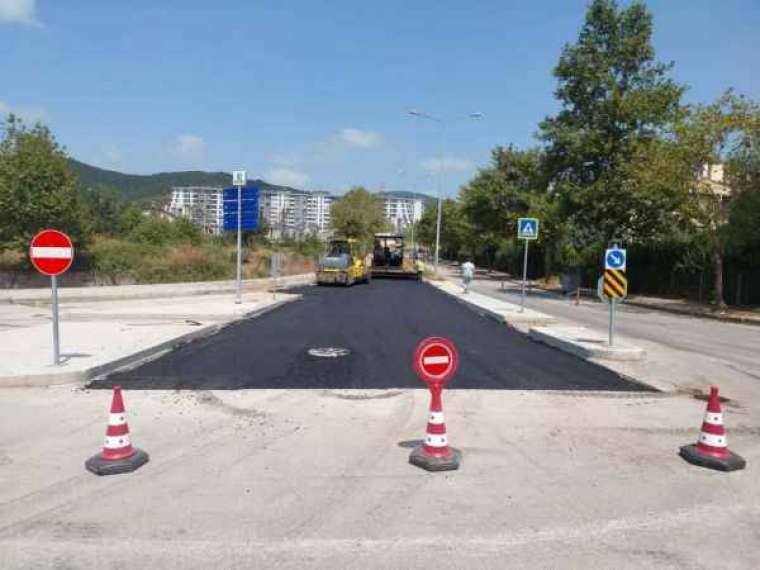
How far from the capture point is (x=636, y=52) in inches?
1222

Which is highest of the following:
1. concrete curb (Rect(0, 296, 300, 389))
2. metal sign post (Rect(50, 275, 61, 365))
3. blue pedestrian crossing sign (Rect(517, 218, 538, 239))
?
blue pedestrian crossing sign (Rect(517, 218, 538, 239))

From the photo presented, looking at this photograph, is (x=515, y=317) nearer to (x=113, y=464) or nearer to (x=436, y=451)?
(x=436, y=451)

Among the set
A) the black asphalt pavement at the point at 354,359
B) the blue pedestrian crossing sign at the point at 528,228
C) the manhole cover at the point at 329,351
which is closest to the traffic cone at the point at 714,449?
the black asphalt pavement at the point at 354,359

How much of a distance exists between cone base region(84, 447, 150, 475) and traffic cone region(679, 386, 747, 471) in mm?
5133

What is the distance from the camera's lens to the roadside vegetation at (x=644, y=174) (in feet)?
78.0

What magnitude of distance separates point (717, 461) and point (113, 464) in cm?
542

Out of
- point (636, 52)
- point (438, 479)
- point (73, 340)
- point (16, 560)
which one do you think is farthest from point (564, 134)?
point (16, 560)

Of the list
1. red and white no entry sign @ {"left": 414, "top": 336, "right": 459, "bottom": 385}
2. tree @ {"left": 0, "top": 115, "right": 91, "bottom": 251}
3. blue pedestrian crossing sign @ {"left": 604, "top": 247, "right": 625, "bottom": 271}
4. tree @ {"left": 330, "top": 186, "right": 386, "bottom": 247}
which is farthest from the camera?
tree @ {"left": 330, "top": 186, "right": 386, "bottom": 247}

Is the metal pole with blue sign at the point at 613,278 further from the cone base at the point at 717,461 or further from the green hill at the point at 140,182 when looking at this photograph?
the green hill at the point at 140,182

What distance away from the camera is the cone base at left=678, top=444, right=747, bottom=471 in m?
5.70

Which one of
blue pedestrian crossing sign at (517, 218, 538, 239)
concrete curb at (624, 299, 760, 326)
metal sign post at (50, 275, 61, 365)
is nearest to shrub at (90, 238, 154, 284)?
blue pedestrian crossing sign at (517, 218, 538, 239)

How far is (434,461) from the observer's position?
5.54 meters

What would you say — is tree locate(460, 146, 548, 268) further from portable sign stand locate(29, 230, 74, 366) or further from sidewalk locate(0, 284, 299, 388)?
portable sign stand locate(29, 230, 74, 366)

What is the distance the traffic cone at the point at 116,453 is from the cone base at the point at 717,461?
511cm
